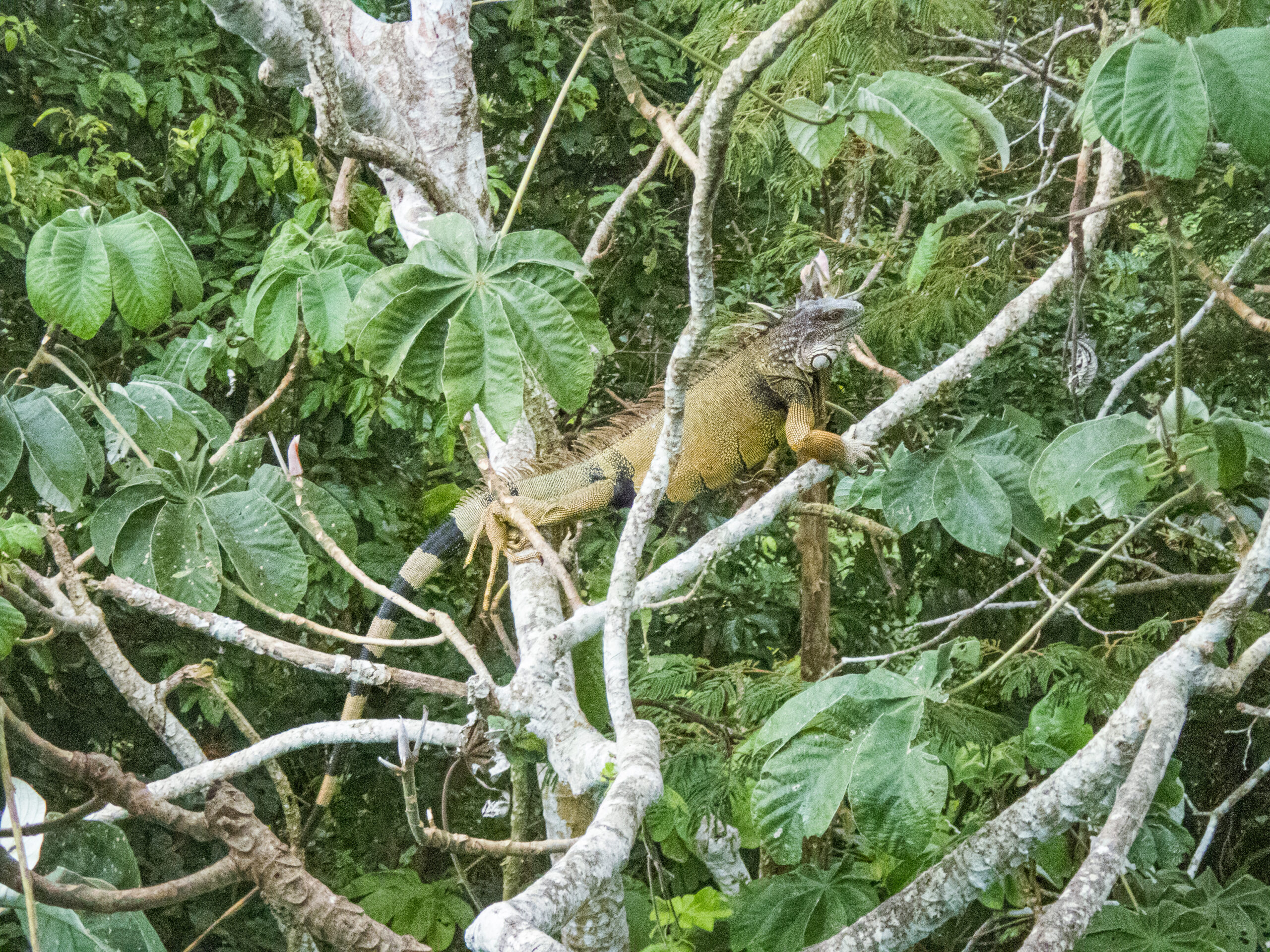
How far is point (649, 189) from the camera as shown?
4.04m

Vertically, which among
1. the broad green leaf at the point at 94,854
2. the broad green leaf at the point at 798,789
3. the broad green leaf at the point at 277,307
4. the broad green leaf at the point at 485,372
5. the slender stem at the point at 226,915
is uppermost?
the broad green leaf at the point at 485,372

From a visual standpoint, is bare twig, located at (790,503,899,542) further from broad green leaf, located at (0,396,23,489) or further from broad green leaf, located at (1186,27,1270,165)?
broad green leaf, located at (0,396,23,489)

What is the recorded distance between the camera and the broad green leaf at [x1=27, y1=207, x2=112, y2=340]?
6.31 ft

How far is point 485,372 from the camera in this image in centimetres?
157

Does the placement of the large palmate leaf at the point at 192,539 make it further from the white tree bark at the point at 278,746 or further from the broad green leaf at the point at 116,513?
the white tree bark at the point at 278,746

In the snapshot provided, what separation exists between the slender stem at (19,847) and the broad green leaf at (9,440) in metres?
0.57

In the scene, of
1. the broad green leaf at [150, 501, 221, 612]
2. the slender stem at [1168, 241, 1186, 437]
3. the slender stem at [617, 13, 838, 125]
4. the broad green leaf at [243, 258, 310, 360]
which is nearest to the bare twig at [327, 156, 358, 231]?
the broad green leaf at [243, 258, 310, 360]

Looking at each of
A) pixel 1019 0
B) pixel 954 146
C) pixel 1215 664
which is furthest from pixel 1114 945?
pixel 1019 0

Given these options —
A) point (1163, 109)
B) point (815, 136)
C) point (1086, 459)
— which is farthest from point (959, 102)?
point (1086, 459)

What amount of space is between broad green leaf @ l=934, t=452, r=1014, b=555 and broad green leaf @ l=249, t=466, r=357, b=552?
136 centimetres

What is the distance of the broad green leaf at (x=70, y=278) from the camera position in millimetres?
1923

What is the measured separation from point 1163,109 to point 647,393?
77.3 inches

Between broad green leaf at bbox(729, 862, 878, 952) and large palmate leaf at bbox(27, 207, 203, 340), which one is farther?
broad green leaf at bbox(729, 862, 878, 952)

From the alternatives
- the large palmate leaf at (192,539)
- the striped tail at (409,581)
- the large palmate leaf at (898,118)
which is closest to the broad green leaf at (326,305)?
the large palmate leaf at (192,539)
